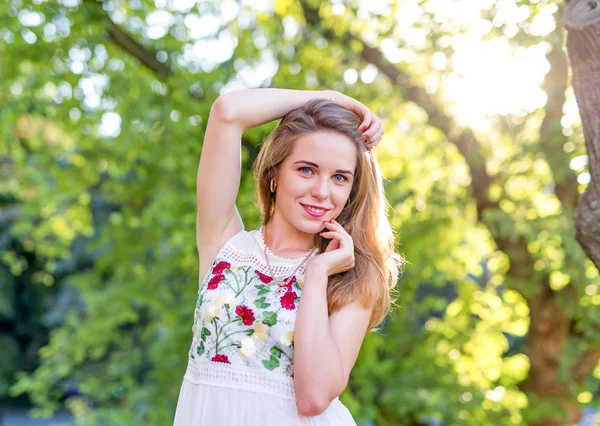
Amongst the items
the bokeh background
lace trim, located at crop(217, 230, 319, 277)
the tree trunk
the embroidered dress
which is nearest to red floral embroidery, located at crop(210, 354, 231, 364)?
the embroidered dress

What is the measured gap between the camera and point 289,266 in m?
1.91

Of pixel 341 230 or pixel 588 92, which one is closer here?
A: pixel 341 230

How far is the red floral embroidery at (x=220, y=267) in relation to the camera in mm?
1902

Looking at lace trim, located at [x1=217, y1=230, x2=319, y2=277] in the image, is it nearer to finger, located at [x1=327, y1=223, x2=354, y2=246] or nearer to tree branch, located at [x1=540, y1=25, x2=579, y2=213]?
finger, located at [x1=327, y1=223, x2=354, y2=246]

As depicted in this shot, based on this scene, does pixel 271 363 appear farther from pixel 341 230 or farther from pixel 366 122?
pixel 366 122

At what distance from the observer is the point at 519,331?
6.73 m

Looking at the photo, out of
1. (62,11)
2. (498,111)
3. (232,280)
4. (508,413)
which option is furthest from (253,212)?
(232,280)

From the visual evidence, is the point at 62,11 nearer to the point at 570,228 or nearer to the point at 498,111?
the point at 498,111

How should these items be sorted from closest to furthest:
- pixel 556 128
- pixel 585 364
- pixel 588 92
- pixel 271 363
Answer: pixel 271 363 < pixel 588 92 < pixel 556 128 < pixel 585 364

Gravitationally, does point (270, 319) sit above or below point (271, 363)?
above

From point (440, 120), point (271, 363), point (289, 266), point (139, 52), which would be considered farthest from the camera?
point (139, 52)

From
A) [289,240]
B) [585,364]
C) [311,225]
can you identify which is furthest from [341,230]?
[585,364]

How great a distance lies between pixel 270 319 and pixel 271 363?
10 cm

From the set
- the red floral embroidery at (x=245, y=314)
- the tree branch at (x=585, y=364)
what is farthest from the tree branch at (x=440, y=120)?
the red floral embroidery at (x=245, y=314)
